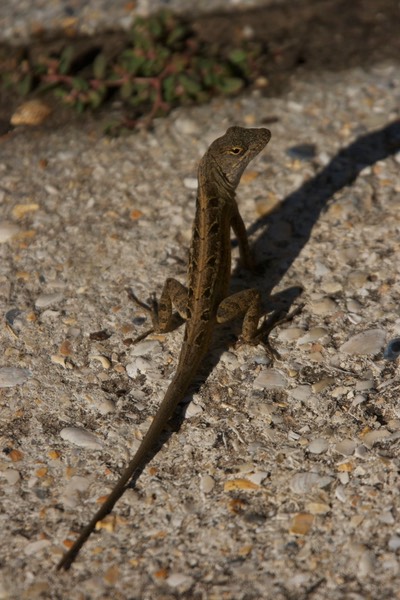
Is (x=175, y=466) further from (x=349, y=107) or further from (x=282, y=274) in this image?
(x=349, y=107)

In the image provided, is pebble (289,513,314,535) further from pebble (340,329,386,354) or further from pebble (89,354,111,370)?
pebble (89,354,111,370)

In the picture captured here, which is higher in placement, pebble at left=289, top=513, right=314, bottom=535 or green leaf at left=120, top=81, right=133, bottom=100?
green leaf at left=120, top=81, right=133, bottom=100

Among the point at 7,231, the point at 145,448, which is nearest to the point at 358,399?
the point at 145,448

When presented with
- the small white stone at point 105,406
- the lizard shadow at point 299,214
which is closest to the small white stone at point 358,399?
the lizard shadow at point 299,214

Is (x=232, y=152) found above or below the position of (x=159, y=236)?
above

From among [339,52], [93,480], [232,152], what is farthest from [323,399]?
[339,52]

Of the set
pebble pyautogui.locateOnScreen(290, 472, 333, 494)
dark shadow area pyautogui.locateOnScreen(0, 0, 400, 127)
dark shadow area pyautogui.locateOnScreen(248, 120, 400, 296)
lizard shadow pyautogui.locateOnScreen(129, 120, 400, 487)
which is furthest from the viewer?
dark shadow area pyautogui.locateOnScreen(0, 0, 400, 127)

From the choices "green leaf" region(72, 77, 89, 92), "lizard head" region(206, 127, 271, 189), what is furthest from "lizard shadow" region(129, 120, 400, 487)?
"green leaf" region(72, 77, 89, 92)
